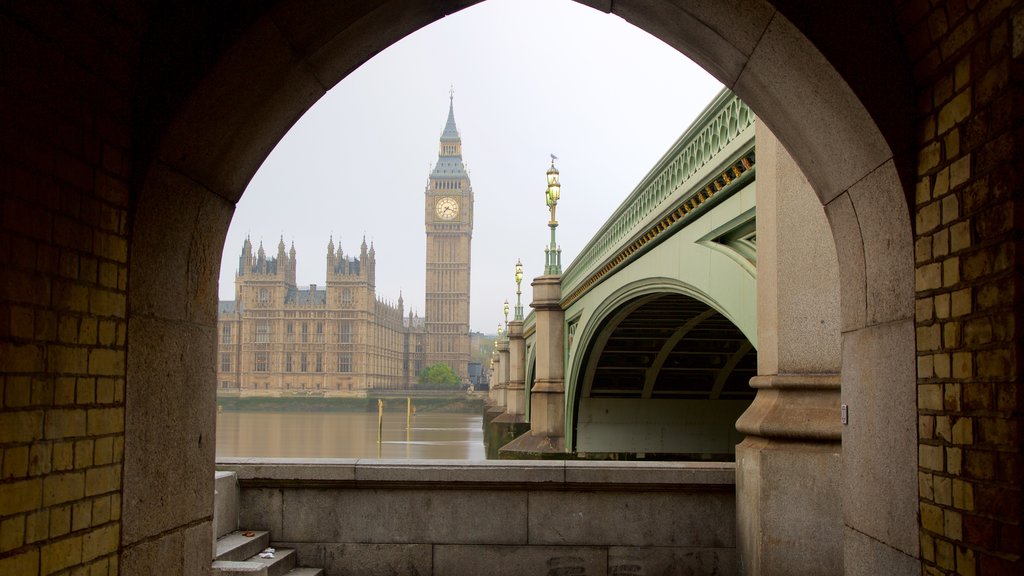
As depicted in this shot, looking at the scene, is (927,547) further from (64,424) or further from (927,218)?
(64,424)

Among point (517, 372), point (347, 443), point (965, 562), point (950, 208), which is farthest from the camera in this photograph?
point (347, 443)

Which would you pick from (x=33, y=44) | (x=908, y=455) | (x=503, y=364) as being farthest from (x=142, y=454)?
(x=503, y=364)

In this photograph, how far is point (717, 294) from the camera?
10305mm

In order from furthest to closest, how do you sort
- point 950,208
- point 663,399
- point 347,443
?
point 347,443 < point 663,399 < point 950,208

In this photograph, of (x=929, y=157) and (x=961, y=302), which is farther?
(x=929, y=157)

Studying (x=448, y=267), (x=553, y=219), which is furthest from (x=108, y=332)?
(x=448, y=267)

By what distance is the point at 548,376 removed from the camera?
28.2 m

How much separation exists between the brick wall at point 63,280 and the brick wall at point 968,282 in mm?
3069

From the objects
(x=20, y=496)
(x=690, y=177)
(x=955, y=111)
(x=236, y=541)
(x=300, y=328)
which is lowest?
(x=236, y=541)

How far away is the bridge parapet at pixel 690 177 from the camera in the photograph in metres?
9.01

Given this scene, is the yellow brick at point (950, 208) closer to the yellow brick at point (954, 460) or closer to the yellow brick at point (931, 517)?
the yellow brick at point (954, 460)

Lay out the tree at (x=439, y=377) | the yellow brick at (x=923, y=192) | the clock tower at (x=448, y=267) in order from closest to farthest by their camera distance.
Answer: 1. the yellow brick at (x=923, y=192)
2. the tree at (x=439, y=377)
3. the clock tower at (x=448, y=267)

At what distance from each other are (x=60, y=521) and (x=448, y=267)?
142 metres

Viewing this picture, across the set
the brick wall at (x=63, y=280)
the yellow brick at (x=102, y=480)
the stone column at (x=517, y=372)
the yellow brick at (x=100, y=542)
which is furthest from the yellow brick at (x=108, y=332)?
the stone column at (x=517, y=372)
